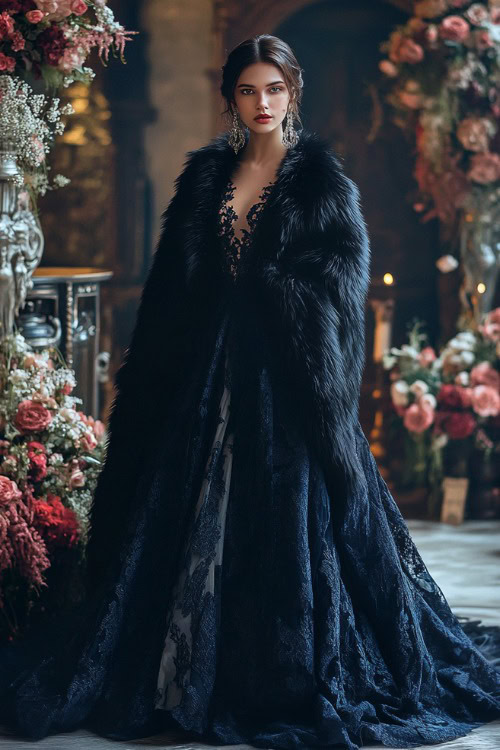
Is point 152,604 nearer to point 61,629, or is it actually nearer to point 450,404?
point 61,629

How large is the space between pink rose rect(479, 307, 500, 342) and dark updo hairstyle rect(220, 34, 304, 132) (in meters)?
3.03

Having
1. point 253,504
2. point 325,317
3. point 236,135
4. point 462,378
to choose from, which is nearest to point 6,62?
point 236,135

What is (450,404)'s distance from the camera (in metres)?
6.16

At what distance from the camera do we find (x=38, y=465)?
13.3 feet

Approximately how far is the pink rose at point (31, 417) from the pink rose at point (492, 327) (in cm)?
288

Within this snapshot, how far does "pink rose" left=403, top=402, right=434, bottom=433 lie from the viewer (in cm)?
615

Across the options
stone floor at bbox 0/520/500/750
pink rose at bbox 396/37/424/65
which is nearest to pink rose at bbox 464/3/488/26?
pink rose at bbox 396/37/424/65

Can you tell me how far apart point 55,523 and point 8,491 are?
0.21 m

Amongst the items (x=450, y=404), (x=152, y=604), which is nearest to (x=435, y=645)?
(x=152, y=604)

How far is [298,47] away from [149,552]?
14.5 ft

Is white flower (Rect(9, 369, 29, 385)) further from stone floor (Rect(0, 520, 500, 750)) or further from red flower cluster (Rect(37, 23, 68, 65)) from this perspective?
stone floor (Rect(0, 520, 500, 750))

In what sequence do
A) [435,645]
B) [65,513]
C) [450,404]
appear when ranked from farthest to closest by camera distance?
[450,404], [65,513], [435,645]
